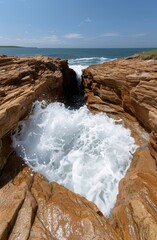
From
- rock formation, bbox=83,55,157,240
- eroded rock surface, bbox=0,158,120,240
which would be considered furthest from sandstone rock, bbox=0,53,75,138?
rock formation, bbox=83,55,157,240

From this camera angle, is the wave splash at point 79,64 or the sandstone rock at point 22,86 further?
the wave splash at point 79,64

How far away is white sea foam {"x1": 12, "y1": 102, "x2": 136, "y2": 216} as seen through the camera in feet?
22.3

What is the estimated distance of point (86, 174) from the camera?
23.7ft

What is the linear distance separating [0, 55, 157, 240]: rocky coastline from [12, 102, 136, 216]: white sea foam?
466mm

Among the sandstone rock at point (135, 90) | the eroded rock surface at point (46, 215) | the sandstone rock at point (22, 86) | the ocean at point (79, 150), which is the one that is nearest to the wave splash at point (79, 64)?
the sandstone rock at point (22, 86)

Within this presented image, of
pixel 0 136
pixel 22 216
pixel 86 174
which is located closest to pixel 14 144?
pixel 0 136

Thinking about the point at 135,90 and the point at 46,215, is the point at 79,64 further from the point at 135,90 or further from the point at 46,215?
the point at 46,215

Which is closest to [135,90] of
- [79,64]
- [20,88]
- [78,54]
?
[20,88]

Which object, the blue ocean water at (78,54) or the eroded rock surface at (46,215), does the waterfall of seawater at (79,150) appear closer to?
the eroded rock surface at (46,215)

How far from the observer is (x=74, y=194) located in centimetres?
587

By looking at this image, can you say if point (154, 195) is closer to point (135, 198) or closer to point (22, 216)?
point (135, 198)

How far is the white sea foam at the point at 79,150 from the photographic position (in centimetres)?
680

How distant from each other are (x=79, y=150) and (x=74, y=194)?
2944 millimetres

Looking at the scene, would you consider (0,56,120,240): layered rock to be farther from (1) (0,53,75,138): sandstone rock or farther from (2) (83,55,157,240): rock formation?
(2) (83,55,157,240): rock formation
